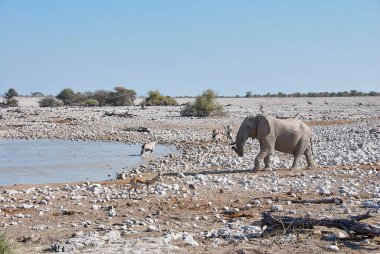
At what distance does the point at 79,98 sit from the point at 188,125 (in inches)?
1800

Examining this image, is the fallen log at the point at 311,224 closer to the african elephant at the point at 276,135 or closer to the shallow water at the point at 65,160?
the african elephant at the point at 276,135

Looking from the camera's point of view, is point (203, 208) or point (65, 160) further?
point (65, 160)

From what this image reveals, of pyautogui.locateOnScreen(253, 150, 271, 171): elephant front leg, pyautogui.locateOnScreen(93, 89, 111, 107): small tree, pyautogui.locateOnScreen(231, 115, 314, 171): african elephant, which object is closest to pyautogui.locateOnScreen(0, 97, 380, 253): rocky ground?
pyautogui.locateOnScreen(253, 150, 271, 171): elephant front leg

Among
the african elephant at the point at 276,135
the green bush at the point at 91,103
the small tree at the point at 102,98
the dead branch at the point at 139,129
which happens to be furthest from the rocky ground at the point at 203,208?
the small tree at the point at 102,98

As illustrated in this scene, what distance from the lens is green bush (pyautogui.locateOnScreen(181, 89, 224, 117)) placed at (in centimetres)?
4756

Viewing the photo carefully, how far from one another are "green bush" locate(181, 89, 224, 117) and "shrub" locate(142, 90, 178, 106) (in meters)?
24.0

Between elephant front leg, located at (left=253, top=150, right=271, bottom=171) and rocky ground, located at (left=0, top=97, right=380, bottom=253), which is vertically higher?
elephant front leg, located at (left=253, top=150, right=271, bottom=171)

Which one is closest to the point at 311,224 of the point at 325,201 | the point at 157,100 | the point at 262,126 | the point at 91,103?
the point at 325,201

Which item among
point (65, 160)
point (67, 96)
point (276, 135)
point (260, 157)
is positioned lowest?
point (65, 160)

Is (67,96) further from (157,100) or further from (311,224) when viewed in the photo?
(311,224)

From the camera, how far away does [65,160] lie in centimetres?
2398

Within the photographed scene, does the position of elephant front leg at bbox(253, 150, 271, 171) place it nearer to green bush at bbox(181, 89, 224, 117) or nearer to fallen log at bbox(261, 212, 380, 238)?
fallen log at bbox(261, 212, 380, 238)

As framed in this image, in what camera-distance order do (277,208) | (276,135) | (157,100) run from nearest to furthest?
(277,208), (276,135), (157,100)

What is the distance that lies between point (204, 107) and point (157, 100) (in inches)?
1024
